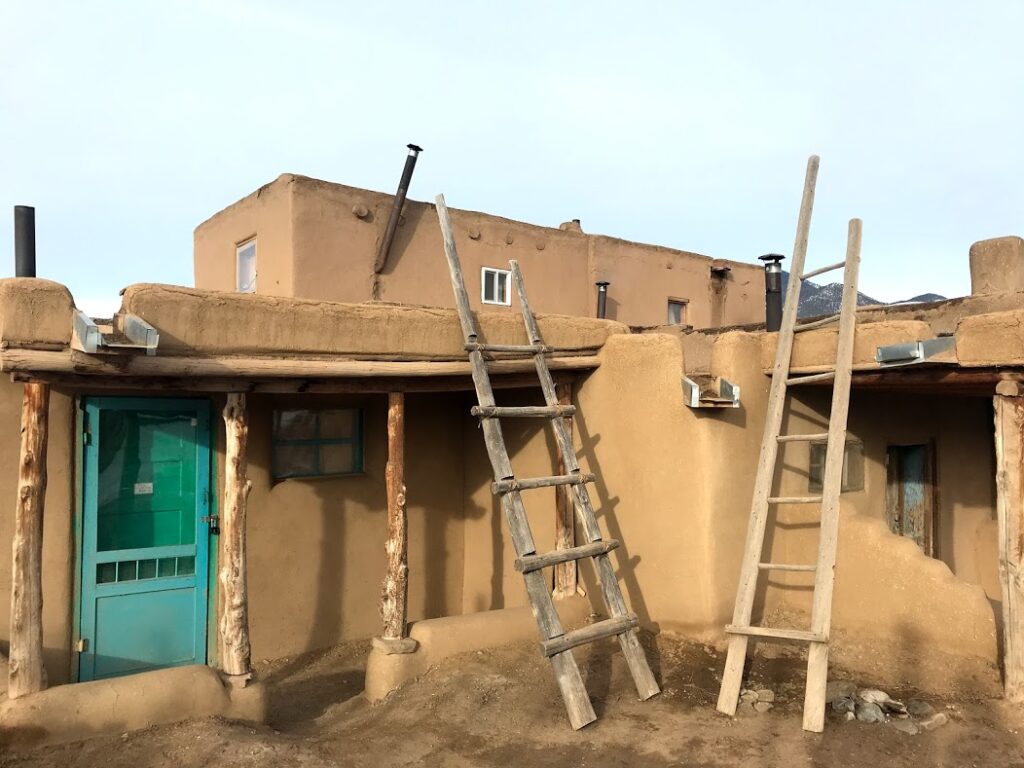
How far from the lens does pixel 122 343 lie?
14.9 ft

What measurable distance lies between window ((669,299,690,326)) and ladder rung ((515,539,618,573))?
11275mm

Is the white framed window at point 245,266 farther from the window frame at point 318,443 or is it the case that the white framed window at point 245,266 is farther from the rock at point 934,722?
the rock at point 934,722

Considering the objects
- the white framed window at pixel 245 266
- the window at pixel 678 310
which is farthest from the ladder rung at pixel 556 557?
the window at pixel 678 310

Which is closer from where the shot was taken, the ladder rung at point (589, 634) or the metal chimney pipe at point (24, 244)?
the ladder rung at point (589, 634)

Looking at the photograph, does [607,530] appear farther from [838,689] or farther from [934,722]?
[934,722]

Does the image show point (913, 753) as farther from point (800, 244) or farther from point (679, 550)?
point (800, 244)

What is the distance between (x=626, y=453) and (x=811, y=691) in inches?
101

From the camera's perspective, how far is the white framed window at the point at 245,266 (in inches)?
445

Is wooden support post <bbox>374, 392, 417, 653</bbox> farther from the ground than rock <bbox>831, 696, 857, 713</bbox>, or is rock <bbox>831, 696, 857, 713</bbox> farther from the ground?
wooden support post <bbox>374, 392, 417, 653</bbox>

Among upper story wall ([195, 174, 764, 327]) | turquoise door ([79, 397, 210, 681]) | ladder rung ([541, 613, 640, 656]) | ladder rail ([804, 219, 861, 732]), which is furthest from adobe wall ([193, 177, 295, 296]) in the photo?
ladder rail ([804, 219, 861, 732])

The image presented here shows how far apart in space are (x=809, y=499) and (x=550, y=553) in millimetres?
1901

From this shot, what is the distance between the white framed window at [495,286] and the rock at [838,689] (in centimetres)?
819

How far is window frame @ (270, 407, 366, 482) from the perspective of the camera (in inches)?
282

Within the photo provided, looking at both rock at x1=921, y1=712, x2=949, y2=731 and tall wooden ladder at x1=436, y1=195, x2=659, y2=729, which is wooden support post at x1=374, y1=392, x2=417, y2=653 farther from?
rock at x1=921, y1=712, x2=949, y2=731
